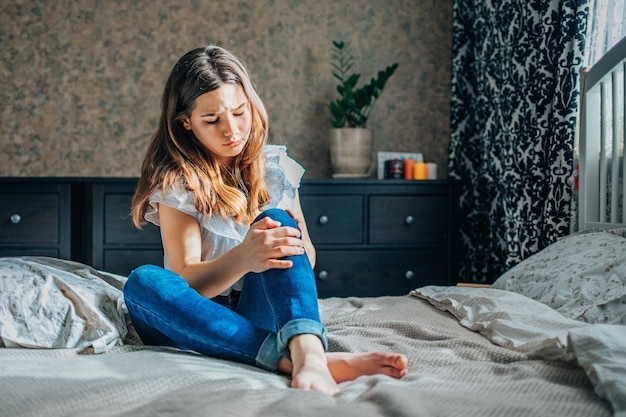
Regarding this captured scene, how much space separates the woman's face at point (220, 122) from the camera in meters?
1.61

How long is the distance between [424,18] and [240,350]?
254 cm

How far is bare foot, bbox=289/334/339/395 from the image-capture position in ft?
3.54

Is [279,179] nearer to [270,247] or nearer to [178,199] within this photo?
[178,199]

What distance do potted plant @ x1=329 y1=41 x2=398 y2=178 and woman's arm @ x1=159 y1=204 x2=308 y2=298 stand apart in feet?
5.37

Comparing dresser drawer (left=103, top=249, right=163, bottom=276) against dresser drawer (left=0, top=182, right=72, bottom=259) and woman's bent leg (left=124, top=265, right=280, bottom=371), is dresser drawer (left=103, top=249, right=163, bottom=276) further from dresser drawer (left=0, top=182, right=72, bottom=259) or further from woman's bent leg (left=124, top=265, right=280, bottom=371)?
woman's bent leg (left=124, top=265, right=280, bottom=371)

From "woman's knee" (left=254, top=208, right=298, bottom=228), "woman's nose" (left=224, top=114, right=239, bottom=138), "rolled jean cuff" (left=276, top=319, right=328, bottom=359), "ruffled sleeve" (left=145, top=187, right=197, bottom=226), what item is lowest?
"rolled jean cuff" (left=276, top=319, right=328, bottom=359)

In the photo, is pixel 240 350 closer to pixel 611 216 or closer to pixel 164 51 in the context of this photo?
pixel 611 216

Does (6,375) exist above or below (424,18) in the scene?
below

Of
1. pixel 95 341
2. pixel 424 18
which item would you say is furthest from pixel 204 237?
pixel 424 18

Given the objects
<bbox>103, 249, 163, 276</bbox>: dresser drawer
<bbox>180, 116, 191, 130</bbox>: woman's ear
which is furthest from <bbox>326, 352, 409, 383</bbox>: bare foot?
<bbox>103, 249, 163, 276</bbox>: dresser drawer

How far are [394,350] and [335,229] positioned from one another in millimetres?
1555

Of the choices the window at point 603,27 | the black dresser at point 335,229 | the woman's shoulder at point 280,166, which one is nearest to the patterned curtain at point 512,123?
the window at point 603,27

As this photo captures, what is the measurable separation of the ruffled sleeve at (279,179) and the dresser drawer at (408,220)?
43.2 inches

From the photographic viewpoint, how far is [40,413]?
93 centimetres
